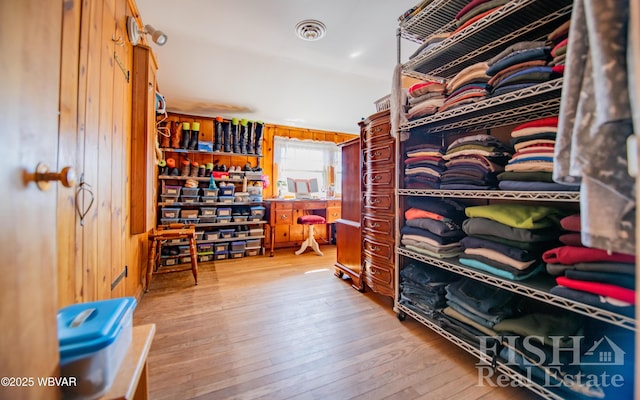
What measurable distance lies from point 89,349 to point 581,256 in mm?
1560

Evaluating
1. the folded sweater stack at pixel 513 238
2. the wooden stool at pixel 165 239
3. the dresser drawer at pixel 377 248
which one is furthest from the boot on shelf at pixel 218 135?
the folded sweater stack at pixel 513 238

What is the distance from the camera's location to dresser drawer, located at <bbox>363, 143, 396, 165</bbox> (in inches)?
76.2

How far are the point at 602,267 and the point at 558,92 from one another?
77cm

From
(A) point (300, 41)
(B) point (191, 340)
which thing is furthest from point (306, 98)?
(B) point (191, 340)

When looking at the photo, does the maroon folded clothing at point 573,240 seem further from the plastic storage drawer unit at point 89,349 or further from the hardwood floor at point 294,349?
the plastic storage drawer unit at point 89,349

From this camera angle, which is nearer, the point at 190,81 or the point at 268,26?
the point at 268,26

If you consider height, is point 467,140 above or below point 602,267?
above

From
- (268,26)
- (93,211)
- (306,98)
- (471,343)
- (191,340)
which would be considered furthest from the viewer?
(306,98)

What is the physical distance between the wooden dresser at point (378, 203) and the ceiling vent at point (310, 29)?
2.60ft

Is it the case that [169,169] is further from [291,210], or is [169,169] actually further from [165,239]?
[291,210]

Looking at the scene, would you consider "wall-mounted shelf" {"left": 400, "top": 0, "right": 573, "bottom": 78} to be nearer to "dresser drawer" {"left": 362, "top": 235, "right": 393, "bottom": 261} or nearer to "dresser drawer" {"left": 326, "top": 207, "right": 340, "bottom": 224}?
"dresser drawer" {"left": 362, "top": 235, "right": 393, "bottom": 261}

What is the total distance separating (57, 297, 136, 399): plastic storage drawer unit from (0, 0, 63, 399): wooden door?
28mm

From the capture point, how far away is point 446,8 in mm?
1486

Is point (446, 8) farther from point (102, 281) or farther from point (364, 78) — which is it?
point (102, 281)
